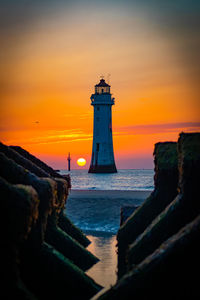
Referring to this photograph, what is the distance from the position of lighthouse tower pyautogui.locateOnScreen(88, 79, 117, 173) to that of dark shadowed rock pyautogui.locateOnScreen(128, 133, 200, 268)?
216 ft

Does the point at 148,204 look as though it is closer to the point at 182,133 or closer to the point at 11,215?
the point at 182,133

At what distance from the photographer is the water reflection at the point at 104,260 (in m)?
11.1

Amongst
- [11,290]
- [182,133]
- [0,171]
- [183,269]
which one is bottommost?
[11,290]

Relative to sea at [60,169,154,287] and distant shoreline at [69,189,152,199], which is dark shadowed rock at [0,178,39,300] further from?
distant shoreline at [69,189,152,199]

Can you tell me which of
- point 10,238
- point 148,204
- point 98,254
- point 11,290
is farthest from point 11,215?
point 98,254

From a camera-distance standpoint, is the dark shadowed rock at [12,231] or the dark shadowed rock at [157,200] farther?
the dark shadowed rock at [157,200]

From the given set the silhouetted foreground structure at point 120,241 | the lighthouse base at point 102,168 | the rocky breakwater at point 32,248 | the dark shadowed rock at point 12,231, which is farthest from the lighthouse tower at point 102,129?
the dark shadowed rock at point 12,231

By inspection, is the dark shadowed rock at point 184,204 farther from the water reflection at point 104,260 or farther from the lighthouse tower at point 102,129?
the lighthouse tower at point 102,129

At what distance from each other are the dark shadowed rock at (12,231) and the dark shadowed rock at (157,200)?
255 inches

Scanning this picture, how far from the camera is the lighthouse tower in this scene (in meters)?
74.6

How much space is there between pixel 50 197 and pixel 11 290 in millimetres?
2711

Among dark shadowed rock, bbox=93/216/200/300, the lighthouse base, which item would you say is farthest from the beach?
the lighthouse base

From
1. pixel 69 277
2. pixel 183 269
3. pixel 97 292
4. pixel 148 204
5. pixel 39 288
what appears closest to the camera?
pixel 183 269

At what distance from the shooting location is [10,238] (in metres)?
5.94
